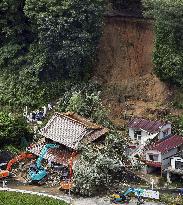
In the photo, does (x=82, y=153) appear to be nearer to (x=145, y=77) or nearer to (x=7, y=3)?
(x=145, y=77)

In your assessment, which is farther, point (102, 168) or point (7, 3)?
point (7, 3)

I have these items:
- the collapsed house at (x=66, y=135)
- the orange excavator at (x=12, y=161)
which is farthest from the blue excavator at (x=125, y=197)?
the orange excavator at (x=12, y=161)

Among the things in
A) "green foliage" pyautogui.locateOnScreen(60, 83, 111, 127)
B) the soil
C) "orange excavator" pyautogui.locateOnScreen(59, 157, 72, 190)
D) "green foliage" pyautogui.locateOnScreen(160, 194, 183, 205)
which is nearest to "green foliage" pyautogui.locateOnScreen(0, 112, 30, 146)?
"green foliage" pyautogui.locateOnScreen(60, 83, 111, 127)

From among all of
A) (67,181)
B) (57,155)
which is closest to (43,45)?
(57,155)

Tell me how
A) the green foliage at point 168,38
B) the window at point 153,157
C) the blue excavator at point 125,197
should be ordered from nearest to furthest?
1. the blue excavator at point 125,197
2. the window at point 153,157
3. the green foliage at point 168,38

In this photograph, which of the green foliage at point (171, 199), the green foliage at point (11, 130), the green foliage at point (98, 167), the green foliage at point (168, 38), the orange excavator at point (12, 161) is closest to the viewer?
the green foliage at point (171, 199)

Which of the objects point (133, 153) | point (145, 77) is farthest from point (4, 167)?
point (145, 77)

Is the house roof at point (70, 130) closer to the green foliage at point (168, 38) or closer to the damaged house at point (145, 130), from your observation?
the damaged house at point (145, 130)
